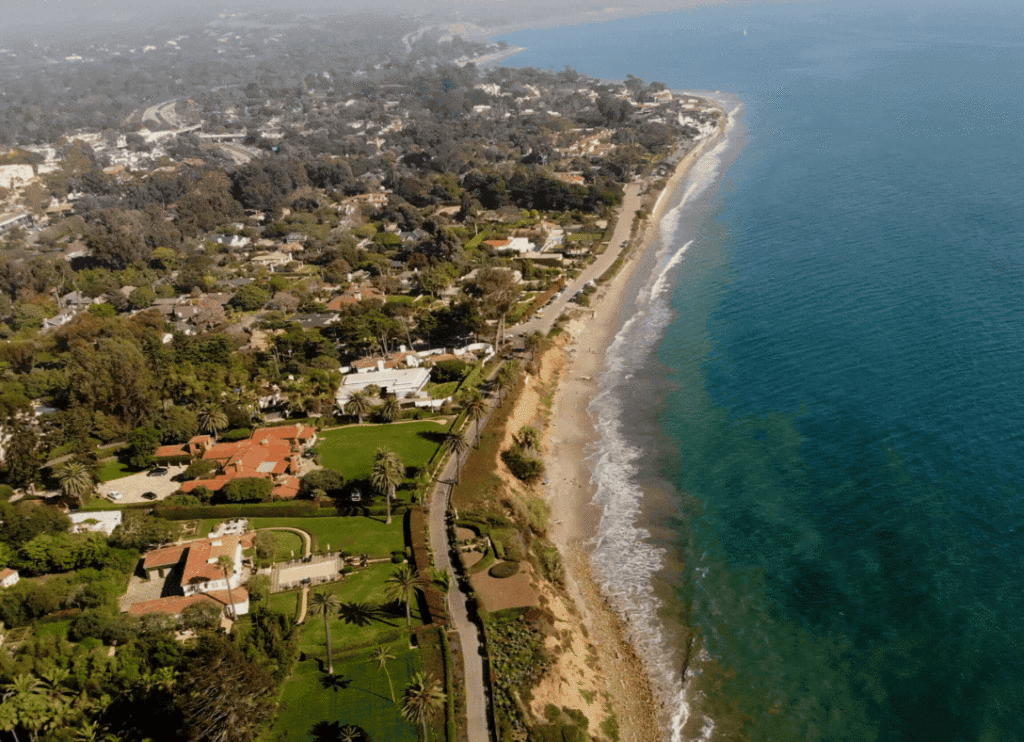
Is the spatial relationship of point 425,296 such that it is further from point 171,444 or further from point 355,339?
point 171,444

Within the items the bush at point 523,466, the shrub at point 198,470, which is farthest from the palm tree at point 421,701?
the shrub at point 198,470

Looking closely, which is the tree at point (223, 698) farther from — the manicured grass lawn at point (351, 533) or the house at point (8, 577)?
the house at point (8, 577)

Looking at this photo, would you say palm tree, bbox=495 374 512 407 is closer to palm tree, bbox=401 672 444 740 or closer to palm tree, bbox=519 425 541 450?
palm tree, bbox=519 425 541 450

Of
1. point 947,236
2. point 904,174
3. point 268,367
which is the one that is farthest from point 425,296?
point 904,174

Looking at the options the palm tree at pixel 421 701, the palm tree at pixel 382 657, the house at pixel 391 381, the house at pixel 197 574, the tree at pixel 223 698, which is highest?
the tree at pixel 223 698

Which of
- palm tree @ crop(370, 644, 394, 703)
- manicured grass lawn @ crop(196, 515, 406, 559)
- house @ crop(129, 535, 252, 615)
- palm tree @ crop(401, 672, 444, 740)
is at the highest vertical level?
palm tree @ crop(401, 672, 444, 740)

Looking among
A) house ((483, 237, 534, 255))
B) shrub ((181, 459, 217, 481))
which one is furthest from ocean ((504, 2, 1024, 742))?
shrub ((181, 459, 217, 481))

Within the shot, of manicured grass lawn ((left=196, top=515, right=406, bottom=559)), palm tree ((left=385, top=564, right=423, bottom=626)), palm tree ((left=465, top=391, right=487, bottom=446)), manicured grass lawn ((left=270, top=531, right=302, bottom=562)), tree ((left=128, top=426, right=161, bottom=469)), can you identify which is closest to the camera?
palm tree ((left=385, top=564, right=423, bottom=626))
